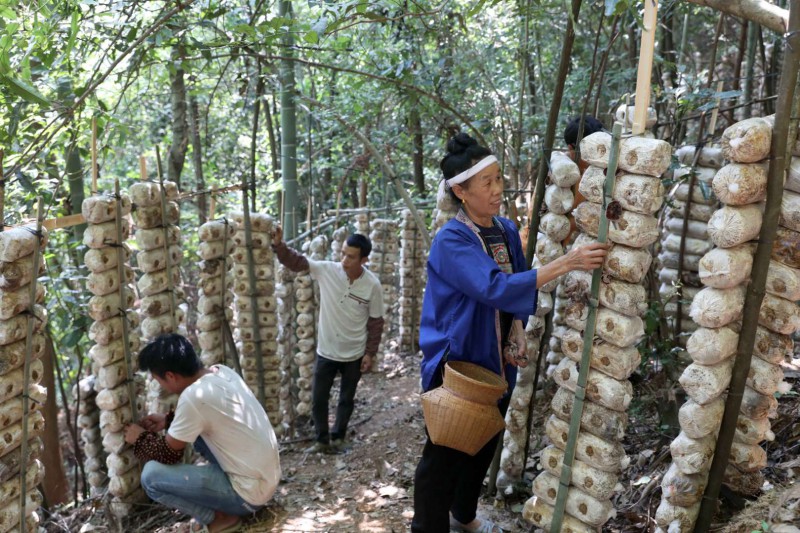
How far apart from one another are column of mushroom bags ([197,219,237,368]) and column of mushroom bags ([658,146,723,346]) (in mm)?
2867

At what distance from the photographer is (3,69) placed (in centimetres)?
299

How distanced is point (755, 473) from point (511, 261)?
1.35 meters

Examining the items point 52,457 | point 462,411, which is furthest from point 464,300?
point 52,457

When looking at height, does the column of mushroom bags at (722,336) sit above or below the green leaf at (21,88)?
below

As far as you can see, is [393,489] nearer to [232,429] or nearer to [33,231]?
[232,429]

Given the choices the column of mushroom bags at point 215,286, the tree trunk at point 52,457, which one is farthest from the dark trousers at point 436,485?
the tree trunk at point 52,457

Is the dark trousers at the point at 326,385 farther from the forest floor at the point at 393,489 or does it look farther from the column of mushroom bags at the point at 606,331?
the column of mushroom bags at the point at 606,331

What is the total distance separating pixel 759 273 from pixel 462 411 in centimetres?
123

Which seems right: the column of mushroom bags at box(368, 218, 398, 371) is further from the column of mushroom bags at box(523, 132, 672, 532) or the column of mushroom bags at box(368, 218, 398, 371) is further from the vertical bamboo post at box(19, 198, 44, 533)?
the column of mushroom bags at box(523, 132, 672, 532)

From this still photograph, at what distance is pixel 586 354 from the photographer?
2.76m

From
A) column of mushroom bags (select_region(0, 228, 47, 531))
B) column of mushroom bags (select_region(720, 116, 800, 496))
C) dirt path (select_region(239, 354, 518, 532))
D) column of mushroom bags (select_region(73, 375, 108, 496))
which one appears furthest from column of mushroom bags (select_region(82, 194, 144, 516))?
column of mushroom bags (select_region(720, 116, 800, 496))

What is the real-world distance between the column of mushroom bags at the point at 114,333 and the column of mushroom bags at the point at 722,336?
3033mm

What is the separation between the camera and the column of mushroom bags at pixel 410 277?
834 cm

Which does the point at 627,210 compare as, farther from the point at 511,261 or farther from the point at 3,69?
the point at 3,69
